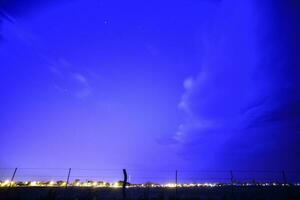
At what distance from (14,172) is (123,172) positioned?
429 inches

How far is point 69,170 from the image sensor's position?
885 inches

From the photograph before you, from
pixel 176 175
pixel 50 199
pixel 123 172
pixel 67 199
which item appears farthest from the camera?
pixel 176 175

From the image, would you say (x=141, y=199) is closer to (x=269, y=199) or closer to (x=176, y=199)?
(x=176, y=199)

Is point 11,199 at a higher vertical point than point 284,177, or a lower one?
lower

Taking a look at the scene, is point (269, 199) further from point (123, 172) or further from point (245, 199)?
point (123, 172)

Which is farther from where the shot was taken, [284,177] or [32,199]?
[284,177]

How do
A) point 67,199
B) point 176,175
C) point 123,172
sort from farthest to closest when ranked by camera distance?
point 176,175, point 123,172, point 67,199

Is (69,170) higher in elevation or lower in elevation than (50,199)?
higher

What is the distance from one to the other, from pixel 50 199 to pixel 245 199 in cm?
1372

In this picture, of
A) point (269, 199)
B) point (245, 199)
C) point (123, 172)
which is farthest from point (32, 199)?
point (269, 199)

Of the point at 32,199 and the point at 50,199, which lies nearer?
the point at 50,199

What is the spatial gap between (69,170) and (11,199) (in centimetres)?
526

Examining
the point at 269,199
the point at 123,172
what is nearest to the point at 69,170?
the point at 123,172

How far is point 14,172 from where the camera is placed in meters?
23.3
